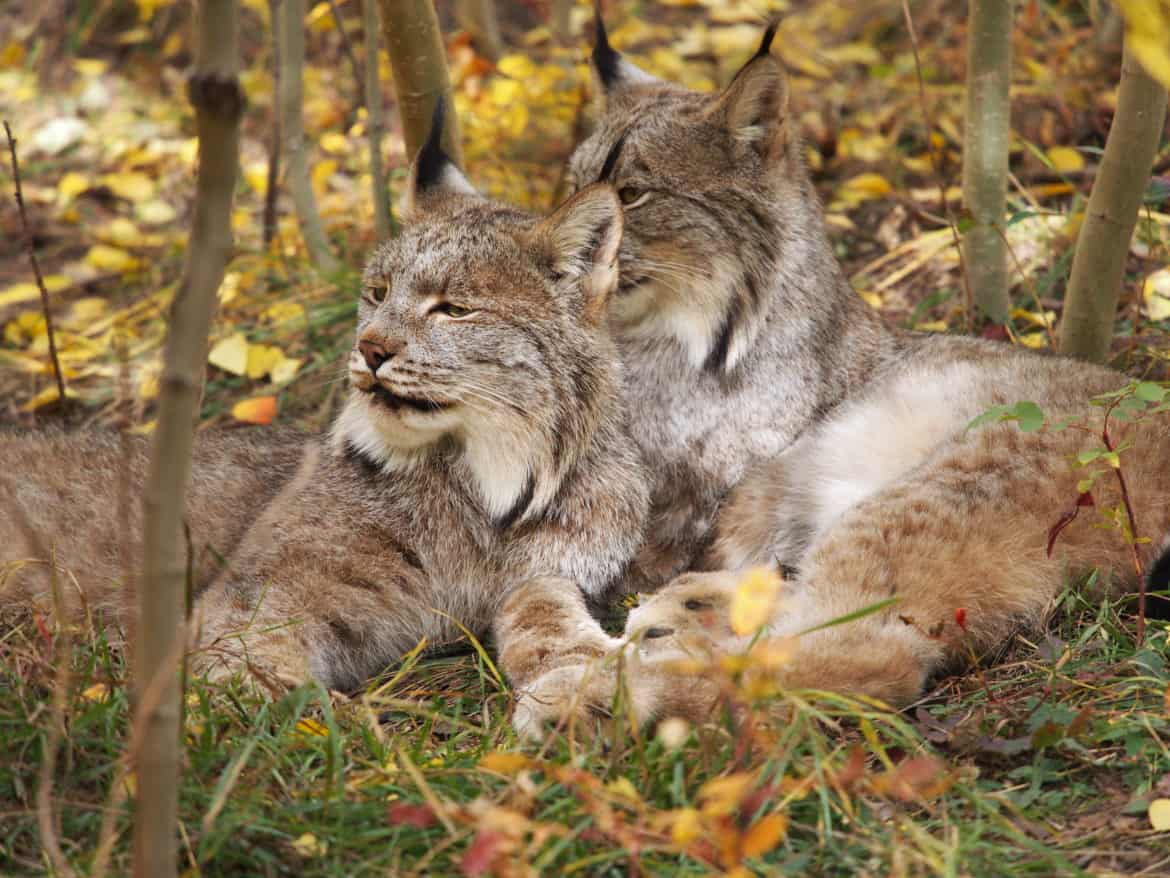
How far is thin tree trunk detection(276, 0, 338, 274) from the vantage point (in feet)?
18.4

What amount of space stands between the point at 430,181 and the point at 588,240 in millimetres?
712

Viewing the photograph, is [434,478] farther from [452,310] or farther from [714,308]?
[714,308]

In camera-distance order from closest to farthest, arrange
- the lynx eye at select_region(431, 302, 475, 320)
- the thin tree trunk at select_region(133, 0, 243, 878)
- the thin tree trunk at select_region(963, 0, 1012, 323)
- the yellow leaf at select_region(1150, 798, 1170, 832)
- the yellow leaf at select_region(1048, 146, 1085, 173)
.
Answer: the thin tree trunk at select_region(133, 0, 243, 878) → the yellow leaf at select_region(1150, 798, 1170, 832) → the lynx eye at select_region(431, 302, 475, 320) → the thin tree trunk at select_region(963, 0, 1012, 323) → the yellow leaf at select_region(1048, 146, 1085, 173)

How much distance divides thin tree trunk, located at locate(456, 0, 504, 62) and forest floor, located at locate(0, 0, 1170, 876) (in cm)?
14

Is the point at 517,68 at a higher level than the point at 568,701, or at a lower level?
higher

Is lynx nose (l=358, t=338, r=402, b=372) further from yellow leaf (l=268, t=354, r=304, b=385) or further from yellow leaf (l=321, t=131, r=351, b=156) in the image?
yellow leaf (l=321, t=131, r=351, b=156)

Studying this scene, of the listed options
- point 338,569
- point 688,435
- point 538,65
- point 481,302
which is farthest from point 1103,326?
point 538,65

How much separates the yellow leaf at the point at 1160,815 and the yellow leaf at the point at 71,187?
6475mm

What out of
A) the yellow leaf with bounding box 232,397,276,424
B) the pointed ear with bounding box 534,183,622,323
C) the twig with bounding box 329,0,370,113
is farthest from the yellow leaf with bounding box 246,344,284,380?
the pointed ear with bounding box 534,183,622,323

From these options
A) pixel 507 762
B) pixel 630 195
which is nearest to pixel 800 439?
pixel 630 195

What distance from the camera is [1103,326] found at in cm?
459

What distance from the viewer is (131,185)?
750 centimetres

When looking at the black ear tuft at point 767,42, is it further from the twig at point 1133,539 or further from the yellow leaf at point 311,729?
the yellow leaf at point 311,729

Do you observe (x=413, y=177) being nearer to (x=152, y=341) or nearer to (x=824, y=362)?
(x=824, y=362)
